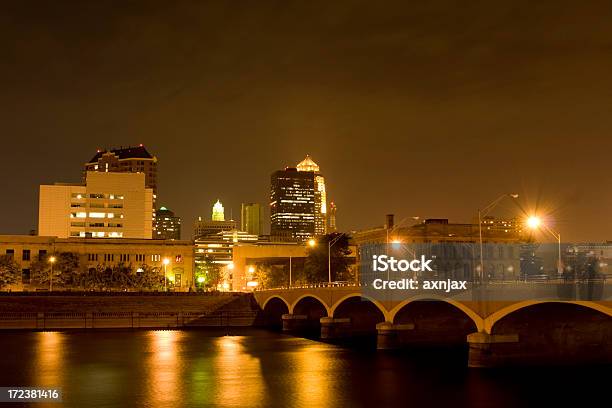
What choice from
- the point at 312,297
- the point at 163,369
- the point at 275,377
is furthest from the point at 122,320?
the point at 275,377

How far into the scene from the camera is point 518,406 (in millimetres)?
50281

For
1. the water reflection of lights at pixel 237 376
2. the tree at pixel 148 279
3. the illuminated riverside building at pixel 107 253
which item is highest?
the illuminated riverside building at pixel 107 253

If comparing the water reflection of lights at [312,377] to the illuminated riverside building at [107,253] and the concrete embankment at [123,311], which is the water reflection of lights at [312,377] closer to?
the concrete embankment at [123,311]

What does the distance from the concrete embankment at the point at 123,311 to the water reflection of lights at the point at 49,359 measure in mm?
16443

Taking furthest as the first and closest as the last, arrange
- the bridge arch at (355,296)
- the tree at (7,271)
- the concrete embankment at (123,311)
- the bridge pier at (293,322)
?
the tree at (7,271) → the concrete embankment at (123,311) → the bridge pier at (293,322) → the bridge arch at (355,296)

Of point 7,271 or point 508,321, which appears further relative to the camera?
point 7,271

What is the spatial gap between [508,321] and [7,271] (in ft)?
359

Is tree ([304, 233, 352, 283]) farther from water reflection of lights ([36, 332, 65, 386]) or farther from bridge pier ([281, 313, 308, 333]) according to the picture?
water reflection of lights ([36, 332, 65, 386])

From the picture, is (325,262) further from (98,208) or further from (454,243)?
(98,208)

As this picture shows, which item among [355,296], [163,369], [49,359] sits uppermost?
[355,296]

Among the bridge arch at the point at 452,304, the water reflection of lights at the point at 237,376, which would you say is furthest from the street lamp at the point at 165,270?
the bridge arch at the point at 452,304

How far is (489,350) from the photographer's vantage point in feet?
209

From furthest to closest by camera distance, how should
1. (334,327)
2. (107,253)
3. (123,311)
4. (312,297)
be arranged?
(107,253) → (123,311) → (312,297) → (334,327)

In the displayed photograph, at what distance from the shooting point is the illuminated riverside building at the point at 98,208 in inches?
7352
